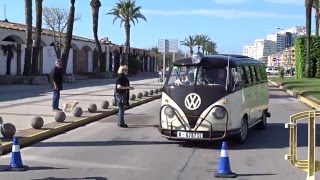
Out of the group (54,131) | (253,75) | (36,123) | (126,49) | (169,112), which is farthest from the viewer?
(126,49)

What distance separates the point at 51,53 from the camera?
54.1 metres

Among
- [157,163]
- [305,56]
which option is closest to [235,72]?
[157,163]

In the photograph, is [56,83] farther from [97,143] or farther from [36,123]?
[97,143]

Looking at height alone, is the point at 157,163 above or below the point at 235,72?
below

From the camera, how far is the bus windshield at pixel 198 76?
38.8 ft

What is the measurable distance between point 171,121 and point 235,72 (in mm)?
1801

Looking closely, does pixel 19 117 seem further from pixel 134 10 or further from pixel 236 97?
pixel 134 10

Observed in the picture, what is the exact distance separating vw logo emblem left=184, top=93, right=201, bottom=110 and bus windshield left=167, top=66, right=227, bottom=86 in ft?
1.37

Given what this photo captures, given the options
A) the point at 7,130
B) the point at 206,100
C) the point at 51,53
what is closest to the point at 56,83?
the point at 7,130

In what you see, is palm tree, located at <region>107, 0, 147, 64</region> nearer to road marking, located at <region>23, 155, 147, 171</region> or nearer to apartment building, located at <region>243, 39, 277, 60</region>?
road marking, located at <region>23, 155, 147, 171</region>

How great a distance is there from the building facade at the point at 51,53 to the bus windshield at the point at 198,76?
31611mm

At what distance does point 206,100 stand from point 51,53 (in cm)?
4446

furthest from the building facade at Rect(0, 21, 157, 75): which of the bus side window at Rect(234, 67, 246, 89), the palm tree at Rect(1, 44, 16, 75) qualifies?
the bus side window at Rect(234, 67, 246, 89)

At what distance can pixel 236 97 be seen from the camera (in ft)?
38.3
